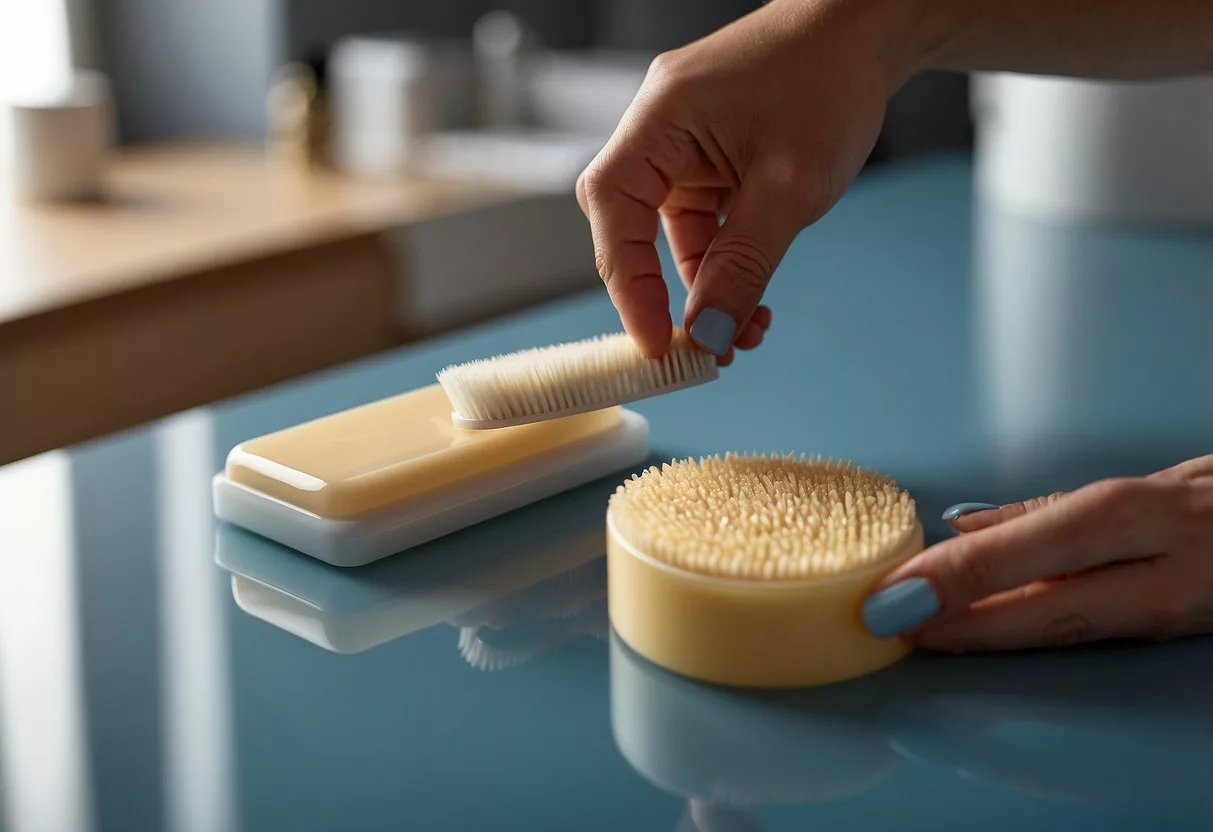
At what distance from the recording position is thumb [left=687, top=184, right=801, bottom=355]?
28.8 inches

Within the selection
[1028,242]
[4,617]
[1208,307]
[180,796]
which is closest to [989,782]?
[180,796]

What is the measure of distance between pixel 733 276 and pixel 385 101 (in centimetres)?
165

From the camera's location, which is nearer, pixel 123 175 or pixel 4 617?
pixel 4 617

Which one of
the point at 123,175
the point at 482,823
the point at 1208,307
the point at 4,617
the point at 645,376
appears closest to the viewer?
the point at 482,823

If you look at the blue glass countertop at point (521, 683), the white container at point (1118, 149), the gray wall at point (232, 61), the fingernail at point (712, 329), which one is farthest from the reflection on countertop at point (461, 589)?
the gray wall at point (232, 61)

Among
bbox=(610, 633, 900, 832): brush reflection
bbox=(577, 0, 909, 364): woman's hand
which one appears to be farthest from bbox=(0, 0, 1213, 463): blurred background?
bbox=(610, 633, 900, 832): brush reflection

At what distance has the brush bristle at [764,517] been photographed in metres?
0.54

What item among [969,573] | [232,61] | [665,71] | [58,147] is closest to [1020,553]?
[969,573]

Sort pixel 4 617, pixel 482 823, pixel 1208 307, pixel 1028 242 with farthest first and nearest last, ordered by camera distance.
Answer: pixel 1028 242
pixel 1208 307
pixel 4 617
pixel 482 823

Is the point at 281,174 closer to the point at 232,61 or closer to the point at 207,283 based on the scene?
the point at 232,61

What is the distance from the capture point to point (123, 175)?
7.09 ft

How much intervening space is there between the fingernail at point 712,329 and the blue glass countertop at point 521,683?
95 millimetres

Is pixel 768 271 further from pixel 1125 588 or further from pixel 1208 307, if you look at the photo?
pixel 1208 307

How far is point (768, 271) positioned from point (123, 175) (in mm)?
1713
